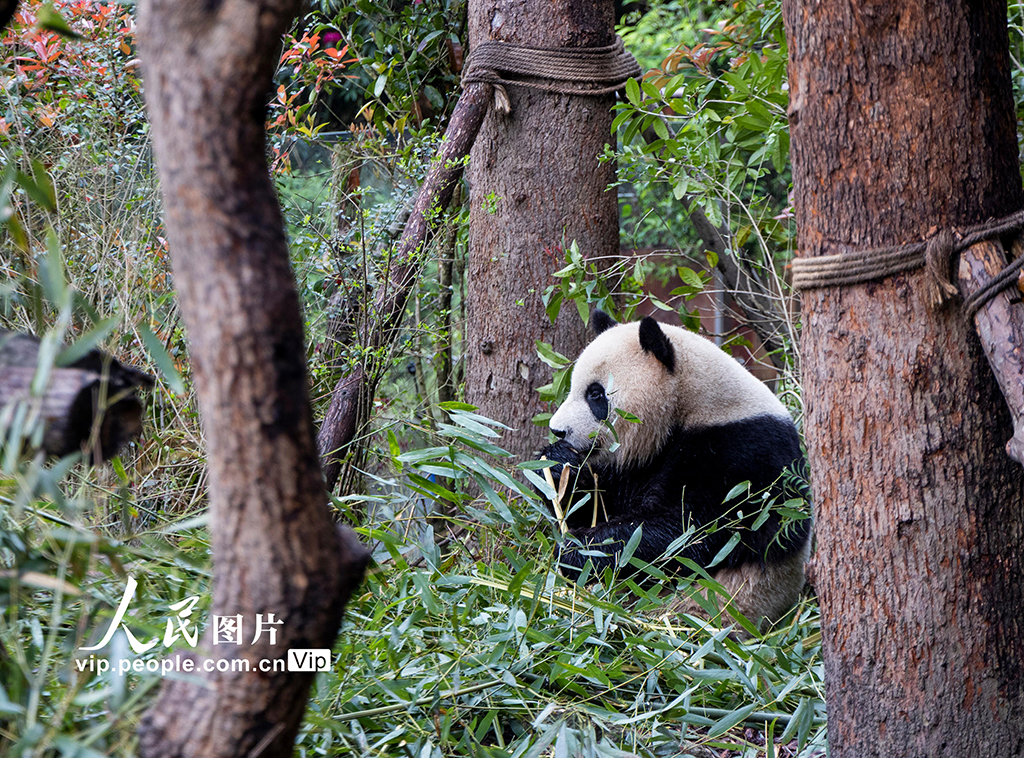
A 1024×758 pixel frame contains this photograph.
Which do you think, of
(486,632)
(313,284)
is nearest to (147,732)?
(486,632)

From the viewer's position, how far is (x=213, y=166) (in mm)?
900

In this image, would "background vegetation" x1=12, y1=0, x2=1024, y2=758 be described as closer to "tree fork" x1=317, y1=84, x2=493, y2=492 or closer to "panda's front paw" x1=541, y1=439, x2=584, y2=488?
"tree fork" x1=317, y1=84, x2=493, y2=492

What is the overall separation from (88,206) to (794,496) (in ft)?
8.28

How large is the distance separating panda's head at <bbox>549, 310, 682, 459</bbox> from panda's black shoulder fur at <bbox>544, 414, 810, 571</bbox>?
0.35ft

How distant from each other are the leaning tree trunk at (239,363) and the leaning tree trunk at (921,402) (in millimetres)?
1141

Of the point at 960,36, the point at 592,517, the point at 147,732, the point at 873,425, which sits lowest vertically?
the point at 592,517

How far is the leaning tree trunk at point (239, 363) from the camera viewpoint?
898mm

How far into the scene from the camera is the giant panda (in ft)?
8.76

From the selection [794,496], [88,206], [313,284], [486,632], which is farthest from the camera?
[313,284]

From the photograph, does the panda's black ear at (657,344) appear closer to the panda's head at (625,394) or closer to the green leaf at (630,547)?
A: the panda's head at (625,394)

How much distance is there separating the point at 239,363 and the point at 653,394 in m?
2.06

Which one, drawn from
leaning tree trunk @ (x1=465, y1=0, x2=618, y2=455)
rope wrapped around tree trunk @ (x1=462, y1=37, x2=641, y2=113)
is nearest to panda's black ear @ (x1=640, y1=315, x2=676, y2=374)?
leaning tree trunk @ (x1=465, y1=0, x2=618, y2=455)

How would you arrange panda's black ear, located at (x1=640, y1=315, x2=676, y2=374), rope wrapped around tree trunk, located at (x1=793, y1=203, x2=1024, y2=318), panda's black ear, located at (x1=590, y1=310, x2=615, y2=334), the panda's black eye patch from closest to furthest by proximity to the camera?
1. rope wrapped around tree trunk, located at (x1=793, y1=203, x2=1024, y2=318)
2. panda's black ear, located at (x1=640, y1=315, x2=676, y2=374)
3. the panda's black eye patch
4. panda's black ear, located at (x1=590, y1=310, x2=615, y2=334)

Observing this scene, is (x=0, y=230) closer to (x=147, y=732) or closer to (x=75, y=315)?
(x=75, y=315)
